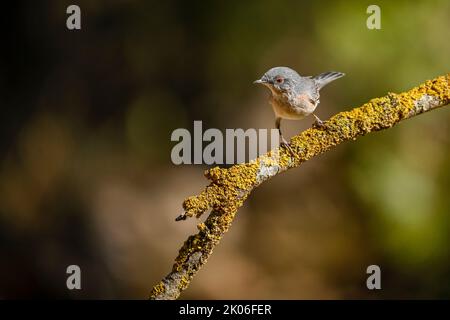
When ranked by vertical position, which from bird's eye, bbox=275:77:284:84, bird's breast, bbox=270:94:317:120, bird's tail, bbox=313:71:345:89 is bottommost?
bird's breast, bbox=270:94:317:120

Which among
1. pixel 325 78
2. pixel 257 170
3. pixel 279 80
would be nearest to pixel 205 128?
pixel 325 78

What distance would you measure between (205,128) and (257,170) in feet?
14.1

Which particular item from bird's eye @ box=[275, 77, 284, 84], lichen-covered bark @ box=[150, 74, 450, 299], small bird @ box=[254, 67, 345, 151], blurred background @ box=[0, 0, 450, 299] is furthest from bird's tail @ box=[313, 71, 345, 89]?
blurred background @ box=[0, 0, 450, 299]

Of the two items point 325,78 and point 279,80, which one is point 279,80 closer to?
point 279,80

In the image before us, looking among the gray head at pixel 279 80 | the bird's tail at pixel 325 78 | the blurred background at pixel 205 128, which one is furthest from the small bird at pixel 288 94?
the blurred background at pixel 205 128

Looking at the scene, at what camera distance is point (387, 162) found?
6617 millimetres

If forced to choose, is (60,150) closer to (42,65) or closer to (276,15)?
(42,65)

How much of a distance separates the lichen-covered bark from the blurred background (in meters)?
3.27

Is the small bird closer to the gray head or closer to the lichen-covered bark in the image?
the gray head

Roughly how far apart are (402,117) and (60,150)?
4868 mm

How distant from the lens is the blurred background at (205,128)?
6.58m

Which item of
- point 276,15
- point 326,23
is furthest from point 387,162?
point 276,15

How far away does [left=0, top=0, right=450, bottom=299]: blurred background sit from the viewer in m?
6.58

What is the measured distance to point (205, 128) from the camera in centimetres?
734
